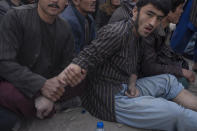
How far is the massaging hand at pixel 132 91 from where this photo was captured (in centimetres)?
239

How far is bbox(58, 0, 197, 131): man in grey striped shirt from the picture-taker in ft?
6.88

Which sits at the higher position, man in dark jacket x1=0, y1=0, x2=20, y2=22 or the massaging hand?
man in dark jacket x1=0, y1=0, x2=20, y2=22

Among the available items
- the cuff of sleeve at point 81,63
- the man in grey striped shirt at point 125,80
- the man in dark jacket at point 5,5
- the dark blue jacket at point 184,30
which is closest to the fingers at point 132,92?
the man in grey striped shirt at point 125,80

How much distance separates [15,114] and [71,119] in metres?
A: 0.63

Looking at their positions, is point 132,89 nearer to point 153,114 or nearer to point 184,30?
point 153,114

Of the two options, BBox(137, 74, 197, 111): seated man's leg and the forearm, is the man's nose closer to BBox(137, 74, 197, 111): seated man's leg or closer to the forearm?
BBox(137, 74, 197, 111): seated man's leg

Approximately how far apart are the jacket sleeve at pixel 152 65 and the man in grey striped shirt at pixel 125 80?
30 cm

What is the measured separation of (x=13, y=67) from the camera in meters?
2.02

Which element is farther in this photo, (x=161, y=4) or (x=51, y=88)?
(x=161, y=4)

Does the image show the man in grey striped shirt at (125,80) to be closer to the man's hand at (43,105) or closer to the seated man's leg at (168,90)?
the seated man's leg at (168,90)

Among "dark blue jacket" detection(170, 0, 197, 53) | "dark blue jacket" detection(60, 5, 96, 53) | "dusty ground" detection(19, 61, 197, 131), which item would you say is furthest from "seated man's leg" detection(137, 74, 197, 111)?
"dark blue jacket" detection(170, 0, 197, 53)

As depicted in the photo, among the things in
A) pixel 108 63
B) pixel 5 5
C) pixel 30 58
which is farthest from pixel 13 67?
pixel 5 5

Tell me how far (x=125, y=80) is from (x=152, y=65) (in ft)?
1.95

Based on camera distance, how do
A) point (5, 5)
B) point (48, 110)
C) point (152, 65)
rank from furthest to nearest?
point (5, 5) → point (152, 65) → point (48, 110)
